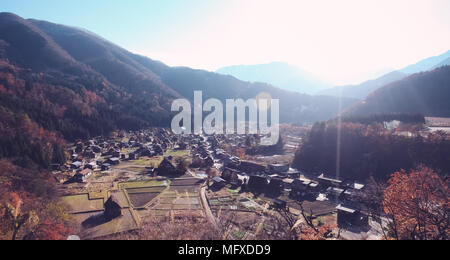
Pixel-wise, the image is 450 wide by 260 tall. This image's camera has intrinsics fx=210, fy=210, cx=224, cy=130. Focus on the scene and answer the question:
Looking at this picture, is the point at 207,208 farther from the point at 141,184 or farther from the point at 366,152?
the point at 366,152

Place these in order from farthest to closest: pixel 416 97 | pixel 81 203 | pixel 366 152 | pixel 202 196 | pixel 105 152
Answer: pixel 416 97 → pixel 105 152 → pixel 366 152 → pixel 202 196 → pixel 81 203

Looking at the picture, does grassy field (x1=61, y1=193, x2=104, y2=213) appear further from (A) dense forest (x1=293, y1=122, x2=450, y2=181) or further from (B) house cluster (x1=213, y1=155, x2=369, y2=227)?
(A) dense forest (x1=293, y1=122, x2=450, y2=181)

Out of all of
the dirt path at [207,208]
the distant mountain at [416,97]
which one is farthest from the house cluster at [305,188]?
the distant mountain at [416,97]

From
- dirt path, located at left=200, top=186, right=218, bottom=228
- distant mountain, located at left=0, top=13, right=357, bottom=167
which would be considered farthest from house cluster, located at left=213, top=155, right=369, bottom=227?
distant mountain, located at left=0, top=13, right=357, bottom=167

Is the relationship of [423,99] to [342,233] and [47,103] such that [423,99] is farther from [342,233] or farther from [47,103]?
[47,103]

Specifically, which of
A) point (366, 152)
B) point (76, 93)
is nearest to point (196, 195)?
point (366, 152)

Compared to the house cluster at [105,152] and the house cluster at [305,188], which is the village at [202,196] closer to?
the house cluster at [305,188]
